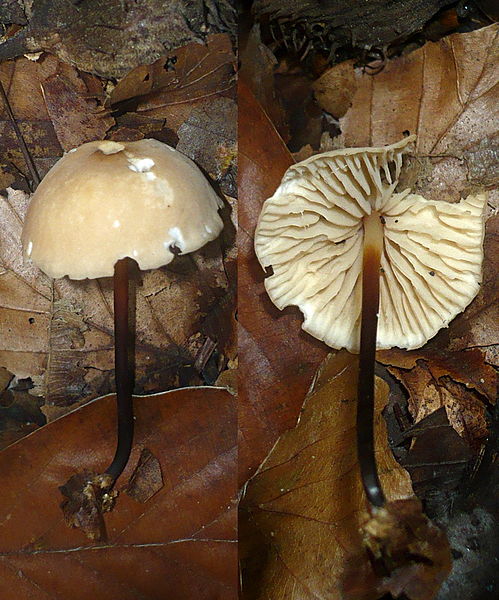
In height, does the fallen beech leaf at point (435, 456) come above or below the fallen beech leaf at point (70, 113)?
below

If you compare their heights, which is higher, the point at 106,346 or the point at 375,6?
the point at 375,6

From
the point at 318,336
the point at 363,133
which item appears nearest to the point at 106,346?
the point at 318,336

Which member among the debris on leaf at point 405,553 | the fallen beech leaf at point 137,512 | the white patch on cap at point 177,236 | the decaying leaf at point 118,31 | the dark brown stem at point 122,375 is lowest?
the debris on leaf at point 405,553

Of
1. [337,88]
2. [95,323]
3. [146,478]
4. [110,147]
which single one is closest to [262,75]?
[337,88]

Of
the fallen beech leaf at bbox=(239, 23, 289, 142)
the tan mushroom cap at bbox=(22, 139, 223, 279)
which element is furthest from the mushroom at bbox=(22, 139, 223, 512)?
the fallen beech leaf at bbox=(239, 23, 289, 142)

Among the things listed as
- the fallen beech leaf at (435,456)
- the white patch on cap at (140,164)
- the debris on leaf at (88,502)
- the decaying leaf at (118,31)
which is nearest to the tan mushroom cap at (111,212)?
the white patch on cap at (140,164)

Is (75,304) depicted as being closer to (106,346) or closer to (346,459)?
(106,346)

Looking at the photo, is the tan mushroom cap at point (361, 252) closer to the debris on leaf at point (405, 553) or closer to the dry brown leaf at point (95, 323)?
the dry brown leaf at point (95, 323)
